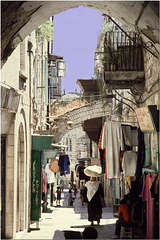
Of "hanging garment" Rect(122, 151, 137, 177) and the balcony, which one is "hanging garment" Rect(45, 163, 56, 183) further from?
the balcony

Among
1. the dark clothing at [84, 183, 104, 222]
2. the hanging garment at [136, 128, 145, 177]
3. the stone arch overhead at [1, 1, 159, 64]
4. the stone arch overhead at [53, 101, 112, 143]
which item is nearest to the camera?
the stone arch overhead at [1, 1, 159, 64]

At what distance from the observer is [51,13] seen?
8203mm

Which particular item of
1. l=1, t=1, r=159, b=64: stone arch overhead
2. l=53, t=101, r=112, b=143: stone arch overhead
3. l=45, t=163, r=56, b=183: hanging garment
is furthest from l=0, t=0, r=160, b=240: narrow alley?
l=53, t=101, r=112, b=143: stone arch overhead

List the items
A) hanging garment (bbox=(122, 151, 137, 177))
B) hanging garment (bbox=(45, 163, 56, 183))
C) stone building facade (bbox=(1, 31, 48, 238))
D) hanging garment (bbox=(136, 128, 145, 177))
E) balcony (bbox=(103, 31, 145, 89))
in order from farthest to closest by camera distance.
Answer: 1. hanging garment (bbox=(45, 163, 56, 183))
2. balcony (bbox=(103, 31, 145, 89))
3. hanging garment (bbox=(122, 151, 137, 177))
4. hanging garment (bbox=(136, 128, 145, 177))
5. stone building facade (bbox=(1, 31, 48, 238))

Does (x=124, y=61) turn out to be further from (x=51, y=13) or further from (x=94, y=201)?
(x=94, y=201)

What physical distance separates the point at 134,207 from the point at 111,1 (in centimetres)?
549

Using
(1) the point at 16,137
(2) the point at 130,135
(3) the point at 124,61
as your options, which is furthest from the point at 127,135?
(1) the point at 16,137

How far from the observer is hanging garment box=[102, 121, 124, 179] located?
11031mm

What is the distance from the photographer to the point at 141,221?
34.2ft

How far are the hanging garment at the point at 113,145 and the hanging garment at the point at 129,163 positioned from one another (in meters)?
0.20

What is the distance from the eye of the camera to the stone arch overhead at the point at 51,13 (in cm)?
633

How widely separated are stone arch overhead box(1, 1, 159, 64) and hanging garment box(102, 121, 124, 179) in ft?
11.6

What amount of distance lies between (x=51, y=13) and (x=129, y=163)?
184 inches

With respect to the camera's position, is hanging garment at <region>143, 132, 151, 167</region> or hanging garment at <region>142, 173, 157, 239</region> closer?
hanging garment at <region>142, 173, 157, 239</region>
